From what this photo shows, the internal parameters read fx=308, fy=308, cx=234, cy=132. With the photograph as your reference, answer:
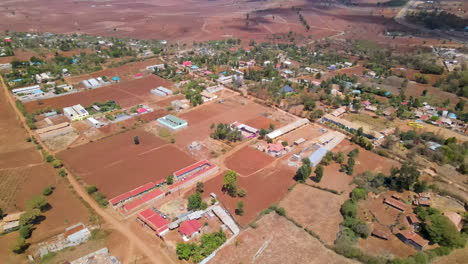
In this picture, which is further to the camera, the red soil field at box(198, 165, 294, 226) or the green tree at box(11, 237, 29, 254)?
the red soil field at box(198, 165, 294, 226)

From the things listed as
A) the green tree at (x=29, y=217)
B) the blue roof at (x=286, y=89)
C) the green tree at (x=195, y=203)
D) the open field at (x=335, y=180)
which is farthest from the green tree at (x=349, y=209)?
the blue roof at (x=286, y=89)

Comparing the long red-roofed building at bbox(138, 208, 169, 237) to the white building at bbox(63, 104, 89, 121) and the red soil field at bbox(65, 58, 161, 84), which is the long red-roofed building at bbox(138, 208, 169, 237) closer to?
the white building at bbox(63, 104, 89, 121)

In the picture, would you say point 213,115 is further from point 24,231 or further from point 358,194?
point 24,231

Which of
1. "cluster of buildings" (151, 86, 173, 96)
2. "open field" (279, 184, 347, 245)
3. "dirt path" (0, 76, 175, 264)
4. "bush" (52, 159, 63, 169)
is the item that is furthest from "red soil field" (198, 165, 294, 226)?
"cluster of buildings" (151, 86, 173, 96)

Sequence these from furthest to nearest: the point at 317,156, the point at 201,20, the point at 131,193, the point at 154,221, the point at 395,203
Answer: the point at 201,20 → the point at 317,156 → the point at 131,193 → the point at 395,203 → the point at 154,221

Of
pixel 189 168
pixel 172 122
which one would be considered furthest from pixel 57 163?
pixel 172 122

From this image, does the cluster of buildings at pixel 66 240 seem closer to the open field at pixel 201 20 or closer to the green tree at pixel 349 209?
the green tree at pixel 349 209
